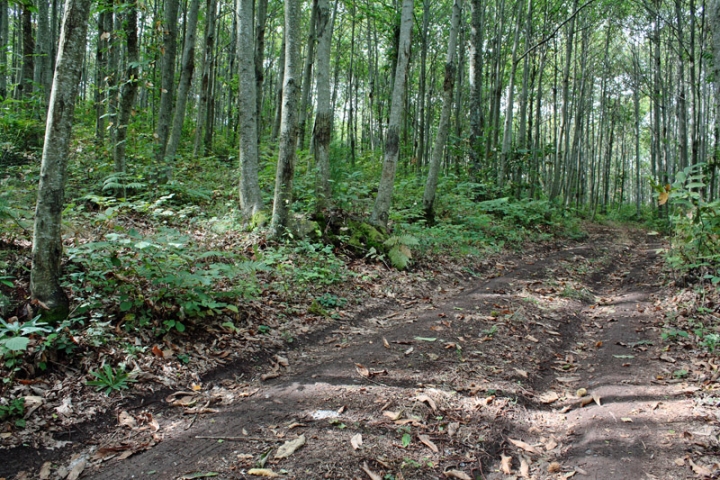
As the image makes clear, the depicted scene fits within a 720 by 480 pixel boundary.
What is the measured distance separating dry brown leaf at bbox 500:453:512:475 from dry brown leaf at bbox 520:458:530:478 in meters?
0.07

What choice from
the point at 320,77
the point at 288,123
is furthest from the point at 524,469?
the point at 320,77

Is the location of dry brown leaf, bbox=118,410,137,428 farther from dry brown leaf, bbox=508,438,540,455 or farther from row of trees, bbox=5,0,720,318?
dry brown leaf, bbox=508,438,540,455

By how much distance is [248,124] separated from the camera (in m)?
7.78

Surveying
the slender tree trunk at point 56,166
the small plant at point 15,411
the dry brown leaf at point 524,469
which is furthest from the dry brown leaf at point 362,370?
the slender tree trunk at point 56,166

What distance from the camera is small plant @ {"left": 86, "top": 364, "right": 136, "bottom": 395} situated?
3.36 meters

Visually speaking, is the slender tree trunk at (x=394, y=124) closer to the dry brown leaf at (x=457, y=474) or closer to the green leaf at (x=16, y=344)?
the dry brown leaf at (x=457, y=474)

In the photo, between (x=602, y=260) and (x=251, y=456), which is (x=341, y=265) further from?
(x=602, y=260)

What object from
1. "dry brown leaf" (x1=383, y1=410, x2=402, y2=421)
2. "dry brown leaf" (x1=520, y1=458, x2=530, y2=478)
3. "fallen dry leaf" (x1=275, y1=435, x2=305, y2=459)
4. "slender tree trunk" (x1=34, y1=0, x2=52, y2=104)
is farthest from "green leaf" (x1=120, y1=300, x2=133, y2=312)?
"slender tree trunk" (x1=34, y1=0, x2=52, y2=104)

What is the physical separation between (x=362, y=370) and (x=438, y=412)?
0.87 m

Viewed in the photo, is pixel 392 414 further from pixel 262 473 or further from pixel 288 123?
pixel 288 123

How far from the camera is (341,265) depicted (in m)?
7.21

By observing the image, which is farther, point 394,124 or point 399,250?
point 394,124

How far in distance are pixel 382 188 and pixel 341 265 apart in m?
2.35

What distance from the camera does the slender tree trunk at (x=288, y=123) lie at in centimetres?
684
